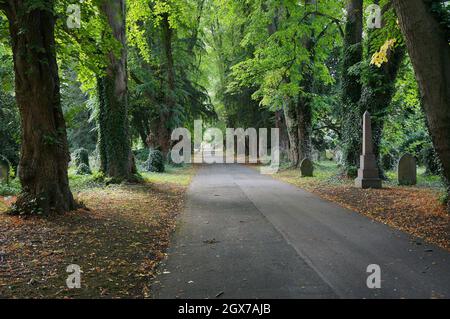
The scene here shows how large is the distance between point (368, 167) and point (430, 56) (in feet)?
22.4

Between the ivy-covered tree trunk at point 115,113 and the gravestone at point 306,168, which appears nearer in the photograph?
the ivy-covered tree trunk at point 115,113

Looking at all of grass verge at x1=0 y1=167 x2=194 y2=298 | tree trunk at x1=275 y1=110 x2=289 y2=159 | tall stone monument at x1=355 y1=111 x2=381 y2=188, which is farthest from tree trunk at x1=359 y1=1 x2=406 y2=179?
tree trunk at x1=275 y1=110 x2=289 y2=159

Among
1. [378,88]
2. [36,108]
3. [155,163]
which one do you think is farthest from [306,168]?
[36,108]

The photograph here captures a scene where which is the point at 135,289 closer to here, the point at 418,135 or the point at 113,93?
the point at 113,93

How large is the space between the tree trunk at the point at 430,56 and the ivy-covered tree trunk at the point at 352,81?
8612 mm

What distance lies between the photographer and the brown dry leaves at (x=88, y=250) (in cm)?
492

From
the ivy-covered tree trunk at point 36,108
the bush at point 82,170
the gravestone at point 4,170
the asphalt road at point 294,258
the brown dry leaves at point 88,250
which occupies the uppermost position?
the ivy-covered tree trunk at point 36,108

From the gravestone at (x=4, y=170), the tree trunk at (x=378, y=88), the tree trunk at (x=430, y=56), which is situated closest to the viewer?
the tree trunk at (x=430, y=56)

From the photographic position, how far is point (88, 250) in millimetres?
6531

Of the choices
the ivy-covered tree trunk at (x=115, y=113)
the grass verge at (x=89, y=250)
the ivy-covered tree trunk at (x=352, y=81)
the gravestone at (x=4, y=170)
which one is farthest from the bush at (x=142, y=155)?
the grass verge at (x=89, y=250)

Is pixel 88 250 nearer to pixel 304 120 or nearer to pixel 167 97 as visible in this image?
pixel 304 120

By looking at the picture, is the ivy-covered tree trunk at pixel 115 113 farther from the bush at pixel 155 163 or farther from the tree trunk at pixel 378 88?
the tree trunk at pixel 378 88

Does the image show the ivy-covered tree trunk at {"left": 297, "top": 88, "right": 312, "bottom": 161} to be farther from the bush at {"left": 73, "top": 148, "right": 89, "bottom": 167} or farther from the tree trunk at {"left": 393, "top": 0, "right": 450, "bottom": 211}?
the tree trunk at {"left": 393, "top": 0, "right": 450, "bottom": 211}

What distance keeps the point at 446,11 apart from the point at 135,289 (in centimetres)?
818
